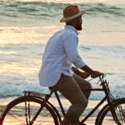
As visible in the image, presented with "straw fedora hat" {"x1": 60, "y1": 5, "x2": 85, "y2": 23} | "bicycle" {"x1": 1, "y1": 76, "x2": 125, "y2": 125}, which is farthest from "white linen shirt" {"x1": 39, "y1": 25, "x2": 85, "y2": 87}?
"bicycle" {"x1": 1, "y1": 76, "x2": 125, "y2": 125}

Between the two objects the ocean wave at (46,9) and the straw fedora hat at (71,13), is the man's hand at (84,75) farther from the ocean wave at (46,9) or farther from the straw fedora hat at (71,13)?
the ocean wave at (46,9)

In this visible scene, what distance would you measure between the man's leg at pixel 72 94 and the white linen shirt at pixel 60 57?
8 centimetres

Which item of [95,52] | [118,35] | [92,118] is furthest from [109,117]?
[118,35]

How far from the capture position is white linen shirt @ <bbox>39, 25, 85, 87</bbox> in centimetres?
309

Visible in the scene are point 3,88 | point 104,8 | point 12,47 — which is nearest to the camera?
point 3,88

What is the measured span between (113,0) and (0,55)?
15510 mm

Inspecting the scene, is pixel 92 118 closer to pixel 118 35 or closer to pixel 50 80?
pixel 50 80

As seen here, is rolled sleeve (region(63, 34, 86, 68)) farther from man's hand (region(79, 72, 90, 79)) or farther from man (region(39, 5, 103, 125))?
man's hand (region(79, 72, 90, 79))

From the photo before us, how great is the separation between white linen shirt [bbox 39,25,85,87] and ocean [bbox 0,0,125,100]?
17.1 ft

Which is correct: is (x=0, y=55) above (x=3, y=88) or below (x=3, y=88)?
below

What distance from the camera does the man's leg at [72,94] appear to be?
3.31 metres

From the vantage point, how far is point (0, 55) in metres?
17.7

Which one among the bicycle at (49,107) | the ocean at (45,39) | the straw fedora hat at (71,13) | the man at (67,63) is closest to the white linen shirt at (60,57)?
the man at (67,63)

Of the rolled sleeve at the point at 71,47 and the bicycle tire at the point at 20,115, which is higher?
the rolled sleeve at the point at 71,47
